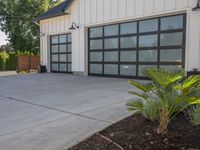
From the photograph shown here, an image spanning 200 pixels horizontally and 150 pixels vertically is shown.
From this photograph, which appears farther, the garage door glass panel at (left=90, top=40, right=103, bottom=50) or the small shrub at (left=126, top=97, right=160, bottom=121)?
the garage door glass panel at (left=90, top=40, right=103, bottom=50)

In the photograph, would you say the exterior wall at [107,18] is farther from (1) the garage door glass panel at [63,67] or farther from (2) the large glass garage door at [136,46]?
(1) the garage door glass panel at [63,67]

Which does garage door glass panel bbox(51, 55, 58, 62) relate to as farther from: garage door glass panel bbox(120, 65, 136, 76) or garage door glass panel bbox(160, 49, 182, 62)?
garage door glass panel bbox(160, 49, 182, 62)

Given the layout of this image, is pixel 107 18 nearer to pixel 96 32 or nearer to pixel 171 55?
Answer: pixel 96 32

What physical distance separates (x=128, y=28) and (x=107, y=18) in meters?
1.22

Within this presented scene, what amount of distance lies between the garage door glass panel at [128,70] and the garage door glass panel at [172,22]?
2160 mm

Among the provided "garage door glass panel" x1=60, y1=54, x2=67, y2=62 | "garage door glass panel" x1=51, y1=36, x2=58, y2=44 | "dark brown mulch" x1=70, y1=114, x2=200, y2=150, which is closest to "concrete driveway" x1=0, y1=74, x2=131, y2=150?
"dark brown mulch" x1=70, y1=114, x2=200, y2=150

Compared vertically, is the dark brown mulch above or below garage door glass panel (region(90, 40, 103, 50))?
below

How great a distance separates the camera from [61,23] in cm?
1436

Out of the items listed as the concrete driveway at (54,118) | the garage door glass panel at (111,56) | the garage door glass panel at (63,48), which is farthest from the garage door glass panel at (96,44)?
the concrete driveway at (54,118)

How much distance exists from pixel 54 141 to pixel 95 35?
31.2 ft

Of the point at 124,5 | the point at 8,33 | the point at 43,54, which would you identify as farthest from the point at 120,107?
the point at 8,33

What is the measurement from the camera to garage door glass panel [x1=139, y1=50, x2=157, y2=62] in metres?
9.97

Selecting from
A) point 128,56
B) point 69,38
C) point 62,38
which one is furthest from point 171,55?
point 62,38

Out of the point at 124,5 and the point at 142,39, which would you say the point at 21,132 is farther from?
the point at 124,5
